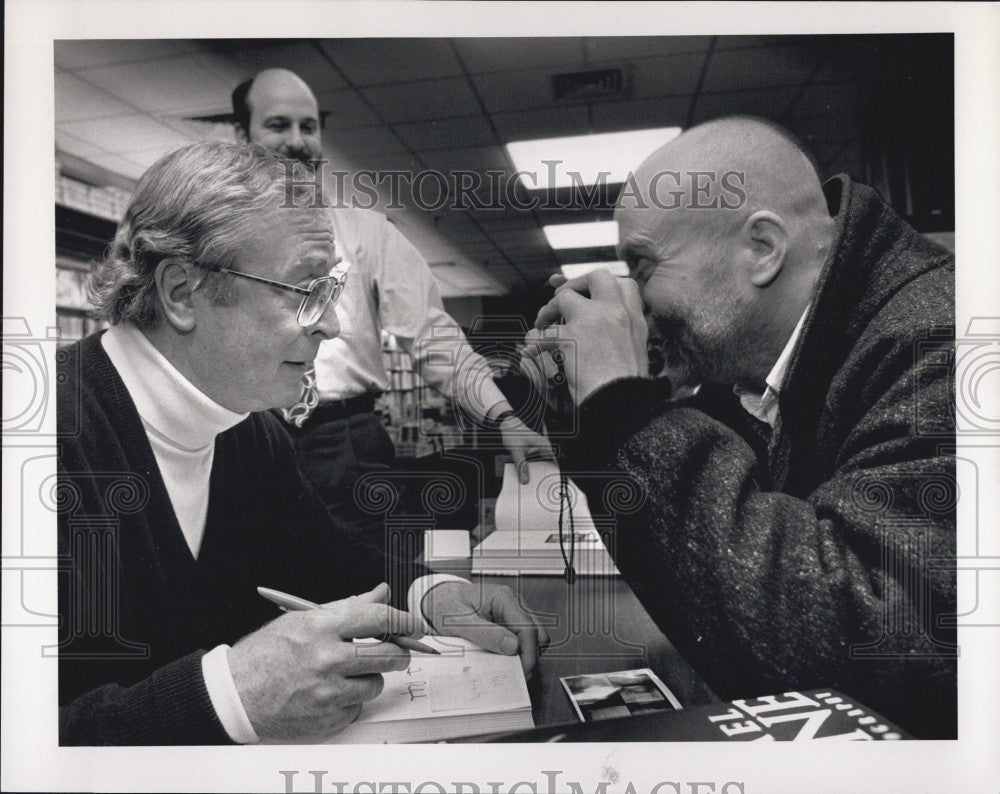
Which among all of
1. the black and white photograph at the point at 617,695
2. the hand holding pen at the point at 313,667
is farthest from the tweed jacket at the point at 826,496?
the hand holding pen at the point at 313,667

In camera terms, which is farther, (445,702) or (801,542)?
(445,702)

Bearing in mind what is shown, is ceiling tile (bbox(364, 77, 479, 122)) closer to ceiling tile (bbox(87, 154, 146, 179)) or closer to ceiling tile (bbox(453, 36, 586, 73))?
ceiling tile (bbox(453, 36, 586, 73))

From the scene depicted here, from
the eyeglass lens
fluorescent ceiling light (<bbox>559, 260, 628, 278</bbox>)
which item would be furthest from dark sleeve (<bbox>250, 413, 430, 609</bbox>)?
fluorescent ceiling light (<bbox>559, 260, 628, 278</bbox>)

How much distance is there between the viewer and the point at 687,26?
163 centimetres

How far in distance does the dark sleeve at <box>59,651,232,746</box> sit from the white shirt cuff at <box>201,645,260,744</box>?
0.05 feet

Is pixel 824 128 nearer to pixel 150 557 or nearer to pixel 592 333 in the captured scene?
pixel 592 333

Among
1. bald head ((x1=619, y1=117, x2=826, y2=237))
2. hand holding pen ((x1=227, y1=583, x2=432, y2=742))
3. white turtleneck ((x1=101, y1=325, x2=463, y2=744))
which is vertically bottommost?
hand holding pen ((x1=227, y1=583, x2=432, y2=742))

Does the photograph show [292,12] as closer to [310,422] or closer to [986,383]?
[310,422]

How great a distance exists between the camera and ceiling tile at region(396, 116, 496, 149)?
5.40ft

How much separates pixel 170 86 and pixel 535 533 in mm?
1197

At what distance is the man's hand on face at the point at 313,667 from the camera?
146cm

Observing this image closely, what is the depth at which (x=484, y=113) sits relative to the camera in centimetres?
165

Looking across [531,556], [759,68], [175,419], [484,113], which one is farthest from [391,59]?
[531,556]

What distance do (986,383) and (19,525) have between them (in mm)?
2070
